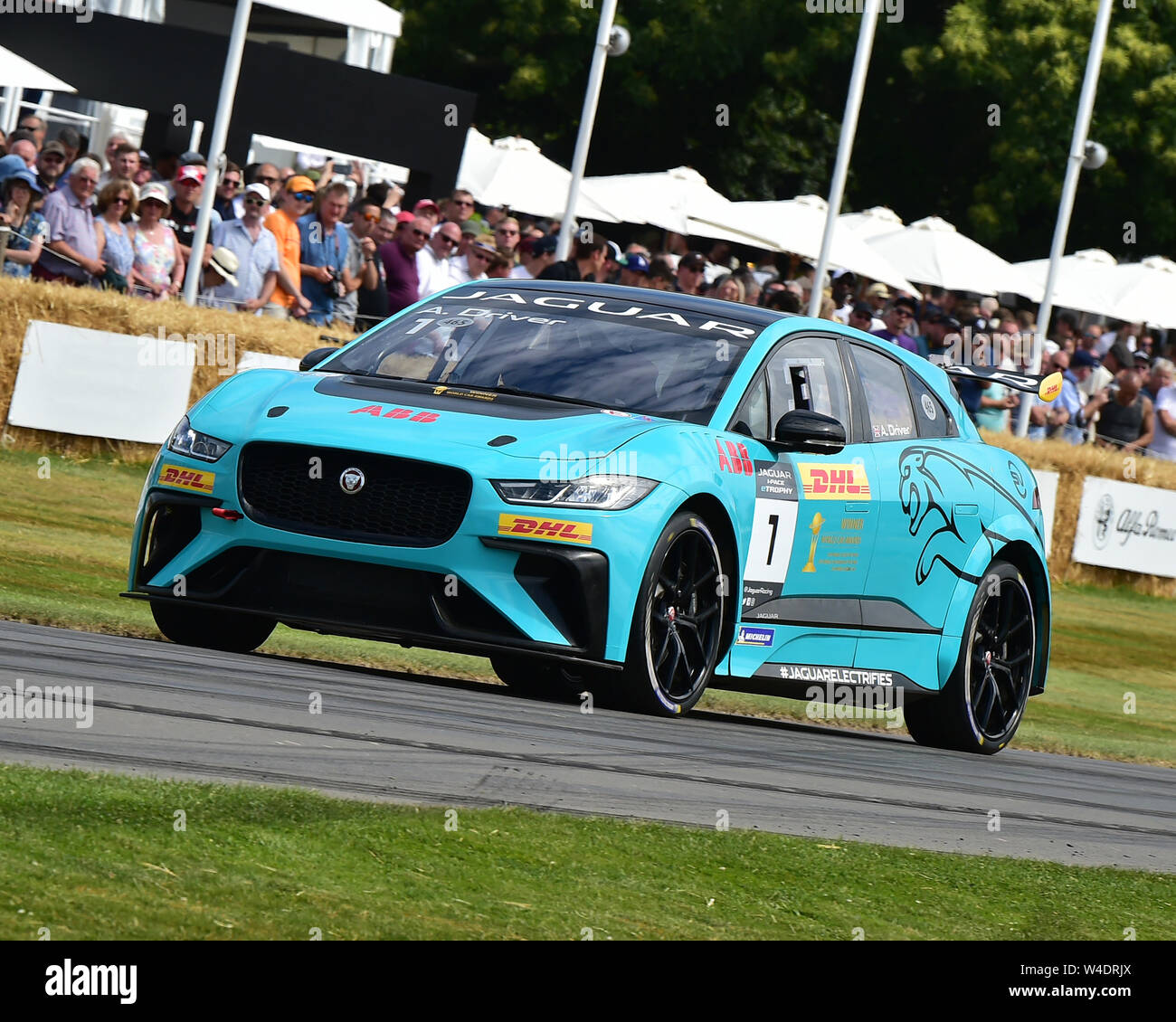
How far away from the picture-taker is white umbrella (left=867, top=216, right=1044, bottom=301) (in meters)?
35.7

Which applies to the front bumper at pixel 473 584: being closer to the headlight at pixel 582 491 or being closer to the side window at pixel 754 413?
the headlight at pixel 582 491

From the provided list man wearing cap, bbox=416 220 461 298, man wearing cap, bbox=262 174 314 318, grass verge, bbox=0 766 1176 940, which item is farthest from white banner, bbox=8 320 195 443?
grass verge, bbox=0 766 1176 940

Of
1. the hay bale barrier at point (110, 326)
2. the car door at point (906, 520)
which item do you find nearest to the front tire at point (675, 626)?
the car door at point (906, 520)

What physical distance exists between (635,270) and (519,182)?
1296cm

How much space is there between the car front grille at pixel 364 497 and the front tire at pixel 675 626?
2.71 ft

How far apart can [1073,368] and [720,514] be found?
772 inches

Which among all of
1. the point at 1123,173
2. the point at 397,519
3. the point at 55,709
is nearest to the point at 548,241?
the point at 397,519

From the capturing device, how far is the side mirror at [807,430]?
9.55 m

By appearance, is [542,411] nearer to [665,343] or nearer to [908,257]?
[665,343]

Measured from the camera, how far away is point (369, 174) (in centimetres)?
3344

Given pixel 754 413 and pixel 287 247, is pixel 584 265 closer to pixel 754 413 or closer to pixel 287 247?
pixel 287 247

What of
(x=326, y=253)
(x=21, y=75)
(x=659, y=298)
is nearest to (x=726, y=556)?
(x=659, y=298)

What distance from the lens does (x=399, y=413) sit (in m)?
8.92

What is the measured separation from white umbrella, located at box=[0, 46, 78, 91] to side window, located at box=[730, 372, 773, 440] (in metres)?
13.5
